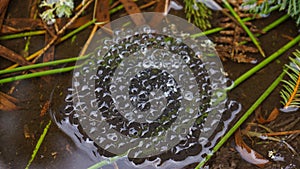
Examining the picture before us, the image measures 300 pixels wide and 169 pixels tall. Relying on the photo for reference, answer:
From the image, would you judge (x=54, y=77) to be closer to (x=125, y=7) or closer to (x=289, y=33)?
(x=125, y=7)

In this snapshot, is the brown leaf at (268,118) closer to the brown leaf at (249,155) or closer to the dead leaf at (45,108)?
the brown leaf at (249,155)

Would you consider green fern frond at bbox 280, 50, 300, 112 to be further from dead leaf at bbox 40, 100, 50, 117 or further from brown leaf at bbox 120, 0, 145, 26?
dead leaf at bbox 40, 100, 50, 117

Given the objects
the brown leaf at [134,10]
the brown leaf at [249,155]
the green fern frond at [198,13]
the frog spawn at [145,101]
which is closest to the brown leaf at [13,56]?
the frog spawn at [145,101]

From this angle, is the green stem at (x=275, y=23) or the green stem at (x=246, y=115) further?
the green stem at (x=275, y=23)

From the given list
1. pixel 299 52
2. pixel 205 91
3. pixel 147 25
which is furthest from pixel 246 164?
pixel 147 25

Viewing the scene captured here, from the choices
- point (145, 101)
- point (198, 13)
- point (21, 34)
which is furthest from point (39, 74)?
point (198, 13)

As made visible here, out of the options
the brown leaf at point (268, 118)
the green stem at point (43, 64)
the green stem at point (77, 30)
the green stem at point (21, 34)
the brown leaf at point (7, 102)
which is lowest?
the brown leaf at point (268, 118)

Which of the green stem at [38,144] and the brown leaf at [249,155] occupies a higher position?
the green stem at [38,144]
